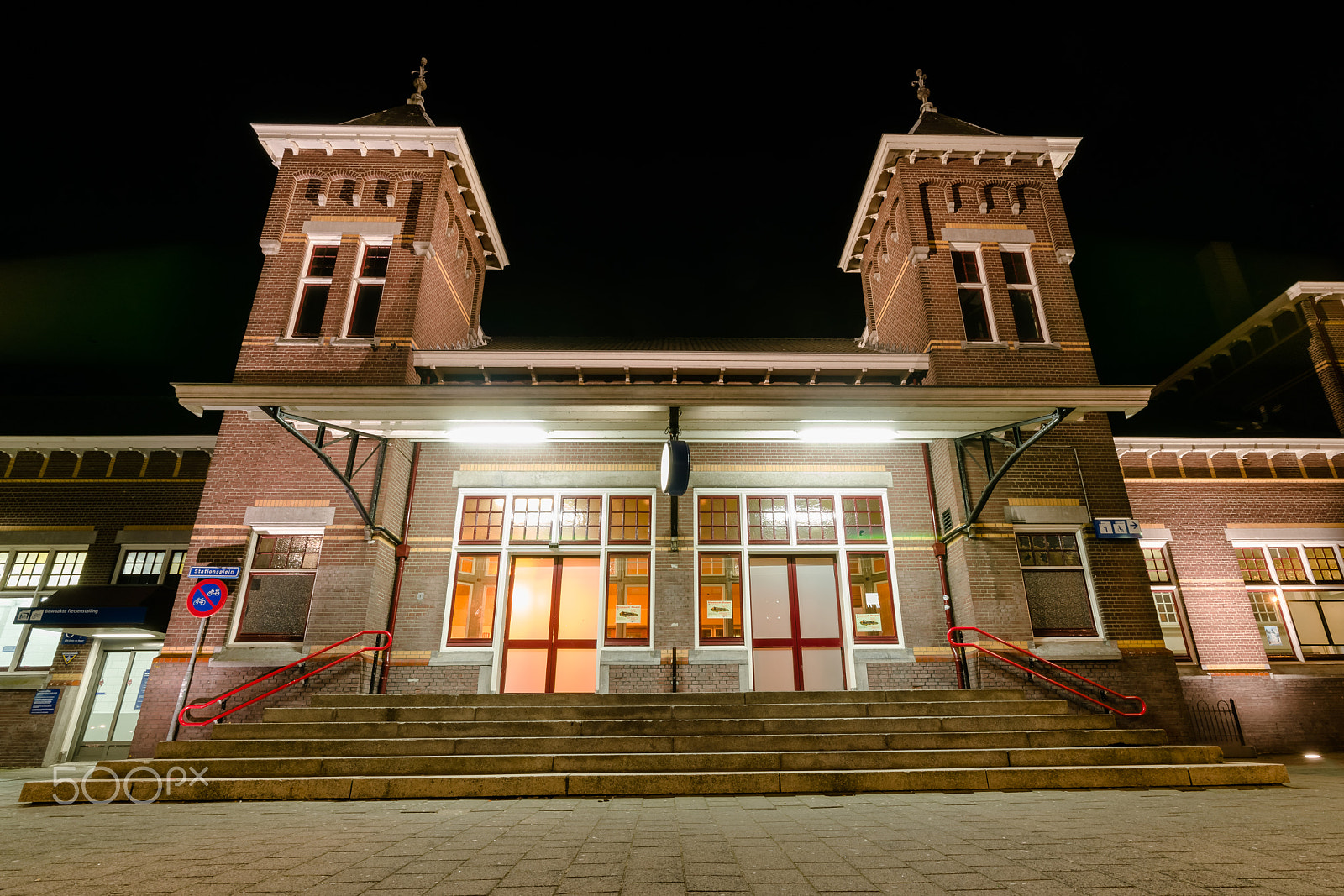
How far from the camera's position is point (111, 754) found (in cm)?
1385

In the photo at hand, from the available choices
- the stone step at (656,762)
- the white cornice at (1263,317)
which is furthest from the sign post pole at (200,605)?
the white cornice at (1263,317)

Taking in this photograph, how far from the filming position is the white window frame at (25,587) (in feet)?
47.9

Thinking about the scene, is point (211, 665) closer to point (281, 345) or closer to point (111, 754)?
point (281, 345)

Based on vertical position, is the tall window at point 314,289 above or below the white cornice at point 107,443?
above

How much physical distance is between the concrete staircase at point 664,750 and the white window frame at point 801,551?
6.70 feet

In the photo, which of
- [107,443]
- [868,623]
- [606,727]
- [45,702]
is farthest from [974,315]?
[45,702]

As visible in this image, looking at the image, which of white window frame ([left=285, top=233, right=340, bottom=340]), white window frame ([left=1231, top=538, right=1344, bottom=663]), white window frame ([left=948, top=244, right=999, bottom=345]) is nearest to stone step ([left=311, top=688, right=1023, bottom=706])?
white window frame ([left=948, top=244, right=999, bottom=345])

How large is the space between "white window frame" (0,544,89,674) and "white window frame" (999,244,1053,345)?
72.4ft

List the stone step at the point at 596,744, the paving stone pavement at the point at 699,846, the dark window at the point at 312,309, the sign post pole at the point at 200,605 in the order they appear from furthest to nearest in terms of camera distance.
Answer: the dark window at the point at 312,309
the sign post pole at the point at 200,605
the stone step at the point at 596,744
the paving stone pavement at the point at 699,846

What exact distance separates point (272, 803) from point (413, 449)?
7009 millimetres

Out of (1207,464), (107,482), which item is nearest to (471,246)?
(107,482)

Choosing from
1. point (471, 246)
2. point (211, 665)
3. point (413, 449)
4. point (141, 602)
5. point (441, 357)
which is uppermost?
point (471, 246)

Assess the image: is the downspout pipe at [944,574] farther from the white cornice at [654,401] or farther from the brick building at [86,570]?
the brick building at [86,570]

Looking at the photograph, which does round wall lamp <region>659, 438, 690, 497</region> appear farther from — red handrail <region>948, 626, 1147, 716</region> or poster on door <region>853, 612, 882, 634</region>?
red handrail <region>948, 626, 1147, 716</region>
